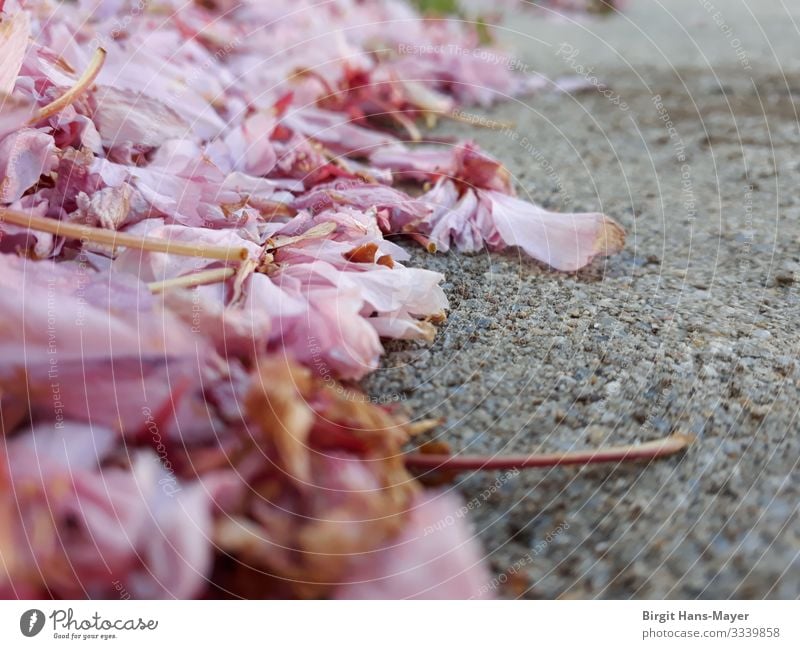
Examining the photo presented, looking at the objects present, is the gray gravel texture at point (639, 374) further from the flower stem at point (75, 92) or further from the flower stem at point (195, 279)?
the flower stem at point (75, 92)

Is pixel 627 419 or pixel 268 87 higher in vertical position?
pixel 268 87

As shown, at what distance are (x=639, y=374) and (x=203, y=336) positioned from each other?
19cm

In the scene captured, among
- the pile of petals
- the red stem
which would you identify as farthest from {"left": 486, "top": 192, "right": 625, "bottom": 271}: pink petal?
the red stem

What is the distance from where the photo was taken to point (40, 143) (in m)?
0.32

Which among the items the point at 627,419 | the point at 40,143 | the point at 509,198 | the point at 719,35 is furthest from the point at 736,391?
the point at 719,35

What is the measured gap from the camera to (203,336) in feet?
0.90

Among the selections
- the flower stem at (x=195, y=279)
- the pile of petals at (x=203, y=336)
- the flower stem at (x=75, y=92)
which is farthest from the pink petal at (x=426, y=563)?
the flower stem at (x=75, y=92)

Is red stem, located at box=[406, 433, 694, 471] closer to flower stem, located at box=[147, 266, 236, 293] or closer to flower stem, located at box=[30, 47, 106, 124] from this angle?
flower stem, located at box=[147, 266, 236, 293]

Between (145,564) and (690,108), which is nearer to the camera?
(145,564)

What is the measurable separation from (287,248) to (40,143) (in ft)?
0.36

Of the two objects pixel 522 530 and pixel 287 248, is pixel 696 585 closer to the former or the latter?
pixel 522 530
